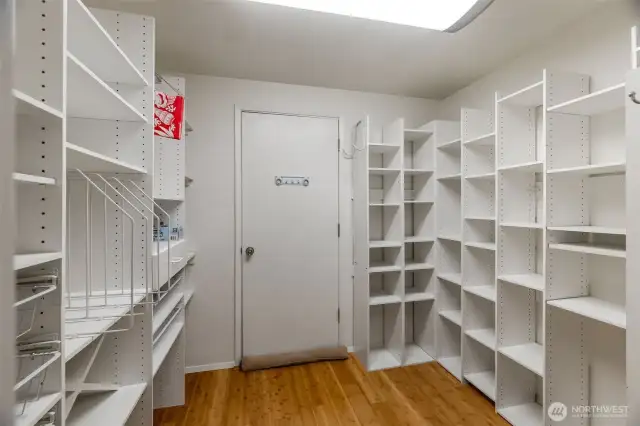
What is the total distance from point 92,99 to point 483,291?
262 cm

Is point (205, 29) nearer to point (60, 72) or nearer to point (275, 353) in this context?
point (60, 72)

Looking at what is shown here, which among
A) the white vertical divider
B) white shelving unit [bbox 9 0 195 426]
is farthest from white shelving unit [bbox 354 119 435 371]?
the white vertical divider

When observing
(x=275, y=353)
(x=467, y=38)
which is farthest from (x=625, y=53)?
(x=275, y=353)

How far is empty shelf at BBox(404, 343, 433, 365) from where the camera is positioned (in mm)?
2680

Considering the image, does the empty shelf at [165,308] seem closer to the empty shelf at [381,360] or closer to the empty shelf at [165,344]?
the empty shelf at [165,344]

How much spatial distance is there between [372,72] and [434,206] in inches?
50.2

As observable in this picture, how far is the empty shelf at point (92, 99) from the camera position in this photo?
958 mm

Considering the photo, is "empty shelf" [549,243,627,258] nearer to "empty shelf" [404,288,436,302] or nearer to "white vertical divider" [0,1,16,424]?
"empty shelf" [404,288,436,302]

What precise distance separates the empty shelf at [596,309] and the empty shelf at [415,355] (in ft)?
4.45

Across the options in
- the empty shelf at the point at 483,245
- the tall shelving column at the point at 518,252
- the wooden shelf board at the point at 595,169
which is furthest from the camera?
the empty shelf at the point at 483,245

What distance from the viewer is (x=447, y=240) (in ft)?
8.92

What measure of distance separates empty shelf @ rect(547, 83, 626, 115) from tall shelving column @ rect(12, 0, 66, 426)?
6.91 ft

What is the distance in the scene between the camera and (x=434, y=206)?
2678mm

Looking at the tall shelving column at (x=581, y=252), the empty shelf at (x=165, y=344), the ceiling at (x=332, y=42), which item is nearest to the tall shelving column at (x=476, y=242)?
the ceiling at (x=332, y=42)
